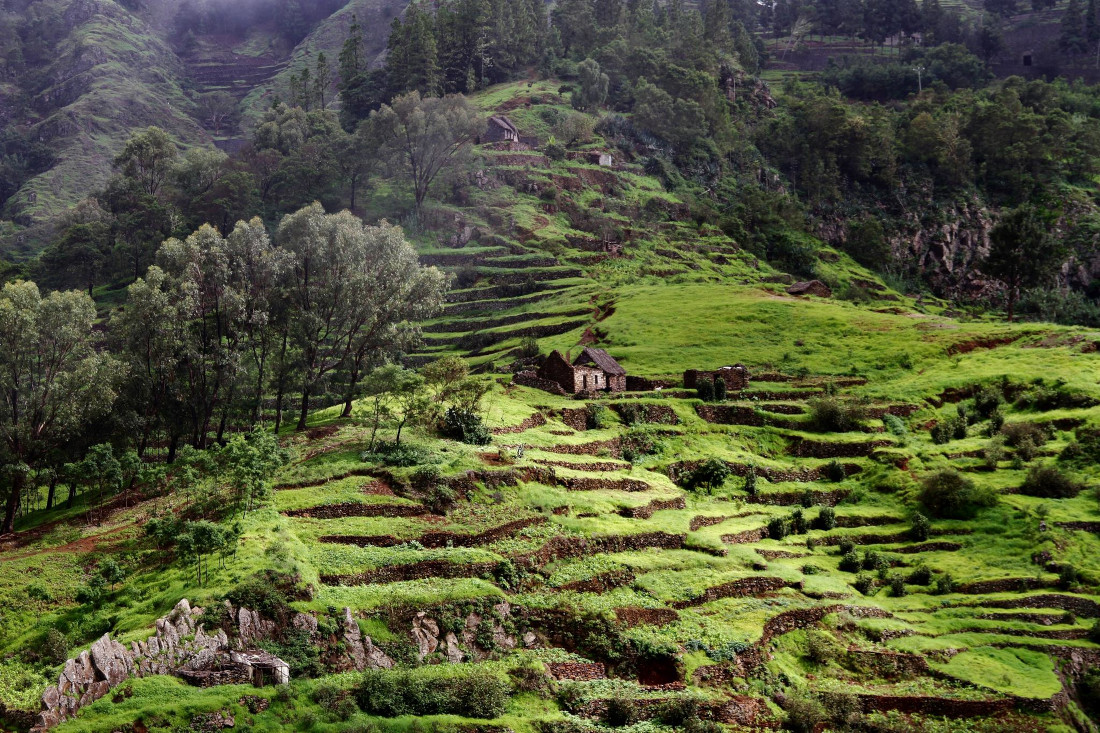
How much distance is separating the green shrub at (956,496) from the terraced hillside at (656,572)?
1.15 feet

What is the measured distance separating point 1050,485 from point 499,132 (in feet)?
298

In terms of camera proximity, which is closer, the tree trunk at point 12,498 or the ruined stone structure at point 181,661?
the ruined stone structure at point 181,661

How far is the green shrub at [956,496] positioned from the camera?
140ft

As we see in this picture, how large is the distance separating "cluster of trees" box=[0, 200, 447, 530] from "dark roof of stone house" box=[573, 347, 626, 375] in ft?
39.1

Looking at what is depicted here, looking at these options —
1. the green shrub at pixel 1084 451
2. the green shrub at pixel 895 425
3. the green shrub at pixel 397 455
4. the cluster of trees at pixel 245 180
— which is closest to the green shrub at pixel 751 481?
the green shrub at pixel 895 425

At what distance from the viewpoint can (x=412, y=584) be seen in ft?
101

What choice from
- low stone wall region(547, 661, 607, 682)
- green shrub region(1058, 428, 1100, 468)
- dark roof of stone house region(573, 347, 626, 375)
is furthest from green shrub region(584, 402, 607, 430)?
green shrub region(1058, 428, 1100, 468)

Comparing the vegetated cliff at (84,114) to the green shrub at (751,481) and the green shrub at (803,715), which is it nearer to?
the green shrub at (751,481)

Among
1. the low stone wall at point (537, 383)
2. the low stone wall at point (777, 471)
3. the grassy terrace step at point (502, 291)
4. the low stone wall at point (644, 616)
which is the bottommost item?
the low stone wall at point (644, 616)

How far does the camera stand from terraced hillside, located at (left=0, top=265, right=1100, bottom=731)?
27891 mm

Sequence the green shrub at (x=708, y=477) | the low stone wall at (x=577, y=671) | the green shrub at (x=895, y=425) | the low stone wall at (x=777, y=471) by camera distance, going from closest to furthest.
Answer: the low stone wall at (x=577, y=671)
the green shrub at (x=708, y=477)
the low stone wall at (x=777, y=471)
the green shrub at (x=895, y=425)

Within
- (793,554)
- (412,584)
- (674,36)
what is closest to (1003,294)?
(674,36)

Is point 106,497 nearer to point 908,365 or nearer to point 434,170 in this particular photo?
point 908,365

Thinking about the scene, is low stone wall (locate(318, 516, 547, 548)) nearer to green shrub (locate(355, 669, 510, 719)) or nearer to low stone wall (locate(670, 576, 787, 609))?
green shrub (locate(355, 669, 510, 719))
